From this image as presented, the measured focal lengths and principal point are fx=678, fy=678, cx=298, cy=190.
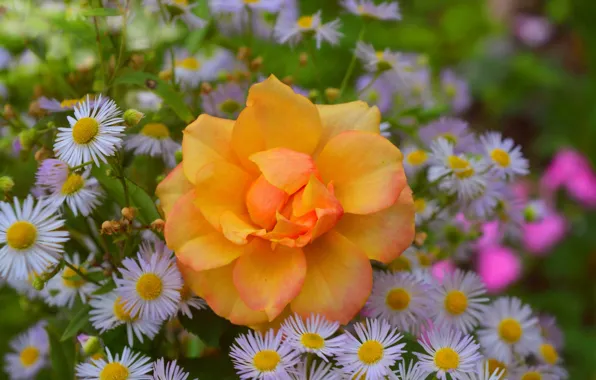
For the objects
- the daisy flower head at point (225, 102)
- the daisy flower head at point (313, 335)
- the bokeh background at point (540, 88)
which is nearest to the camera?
the daisy flower head at point (313, 335)

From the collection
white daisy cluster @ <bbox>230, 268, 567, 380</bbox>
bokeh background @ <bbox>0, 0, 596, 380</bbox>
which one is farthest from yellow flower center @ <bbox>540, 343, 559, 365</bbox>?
bokeh background @ <bbox>0, 0, 596, 380</bbox>

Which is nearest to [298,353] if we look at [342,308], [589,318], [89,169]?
[342,308]

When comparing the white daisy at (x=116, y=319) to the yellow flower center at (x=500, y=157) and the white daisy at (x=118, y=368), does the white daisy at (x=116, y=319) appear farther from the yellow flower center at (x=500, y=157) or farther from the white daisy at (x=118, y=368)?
the yellow flower center at (x=500, y=157)

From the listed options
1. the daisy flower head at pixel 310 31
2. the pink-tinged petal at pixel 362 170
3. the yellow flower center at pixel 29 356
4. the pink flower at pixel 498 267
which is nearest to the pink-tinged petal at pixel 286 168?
the pink-tinged petal at pixel 362 170

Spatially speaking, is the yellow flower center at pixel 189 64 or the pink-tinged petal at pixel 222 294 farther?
the yellow flower center at pixel 189 64

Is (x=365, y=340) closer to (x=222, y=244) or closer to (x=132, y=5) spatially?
(x=222, y=244)

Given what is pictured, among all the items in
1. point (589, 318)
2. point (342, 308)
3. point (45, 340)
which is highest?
point (342, 308)

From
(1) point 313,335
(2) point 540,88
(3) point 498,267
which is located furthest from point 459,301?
(2) point 540,88

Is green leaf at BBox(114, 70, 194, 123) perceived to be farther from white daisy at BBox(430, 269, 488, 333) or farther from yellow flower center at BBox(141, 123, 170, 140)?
white daisy at BBox(430, 269, 488, 333)
